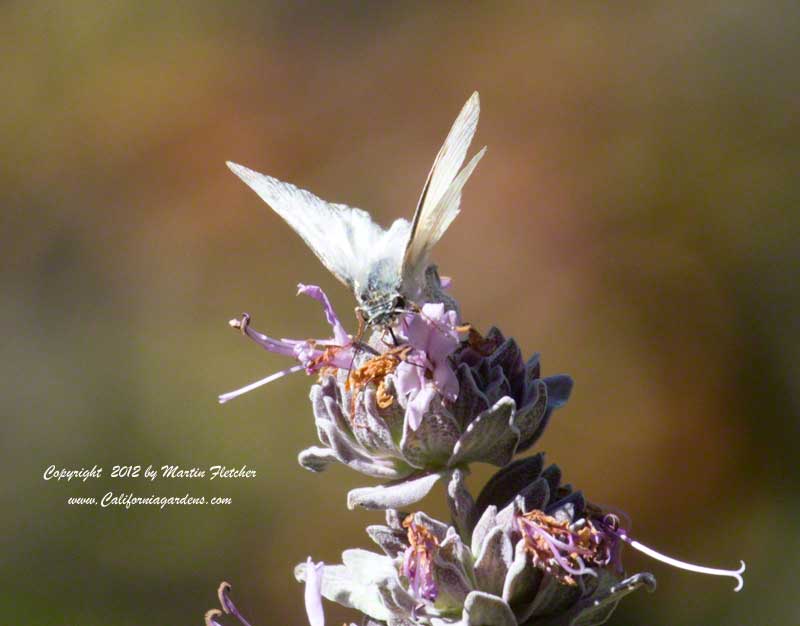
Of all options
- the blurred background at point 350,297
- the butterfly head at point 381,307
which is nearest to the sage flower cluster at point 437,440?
the butterfly head at point 381,307

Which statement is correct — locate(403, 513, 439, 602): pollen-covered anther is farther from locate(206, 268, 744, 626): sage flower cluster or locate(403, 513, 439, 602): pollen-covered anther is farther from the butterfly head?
the butterfly head

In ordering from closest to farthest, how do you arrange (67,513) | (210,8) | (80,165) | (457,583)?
(457,583) → (67,513) → (80,165) → (210,8)

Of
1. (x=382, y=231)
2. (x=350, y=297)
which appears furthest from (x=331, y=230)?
(x=350, y=297)

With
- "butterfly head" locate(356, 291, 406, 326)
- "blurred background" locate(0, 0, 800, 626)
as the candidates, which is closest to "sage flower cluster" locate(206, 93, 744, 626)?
"butterfly head" locate(356, 291, 406, 326)

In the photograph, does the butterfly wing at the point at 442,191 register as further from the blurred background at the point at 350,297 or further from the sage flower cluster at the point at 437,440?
the blurred background at the point at 350,297

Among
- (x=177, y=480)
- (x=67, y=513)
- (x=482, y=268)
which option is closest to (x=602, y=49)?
(x=482, y=268)

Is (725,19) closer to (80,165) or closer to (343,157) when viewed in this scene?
(343,157)
